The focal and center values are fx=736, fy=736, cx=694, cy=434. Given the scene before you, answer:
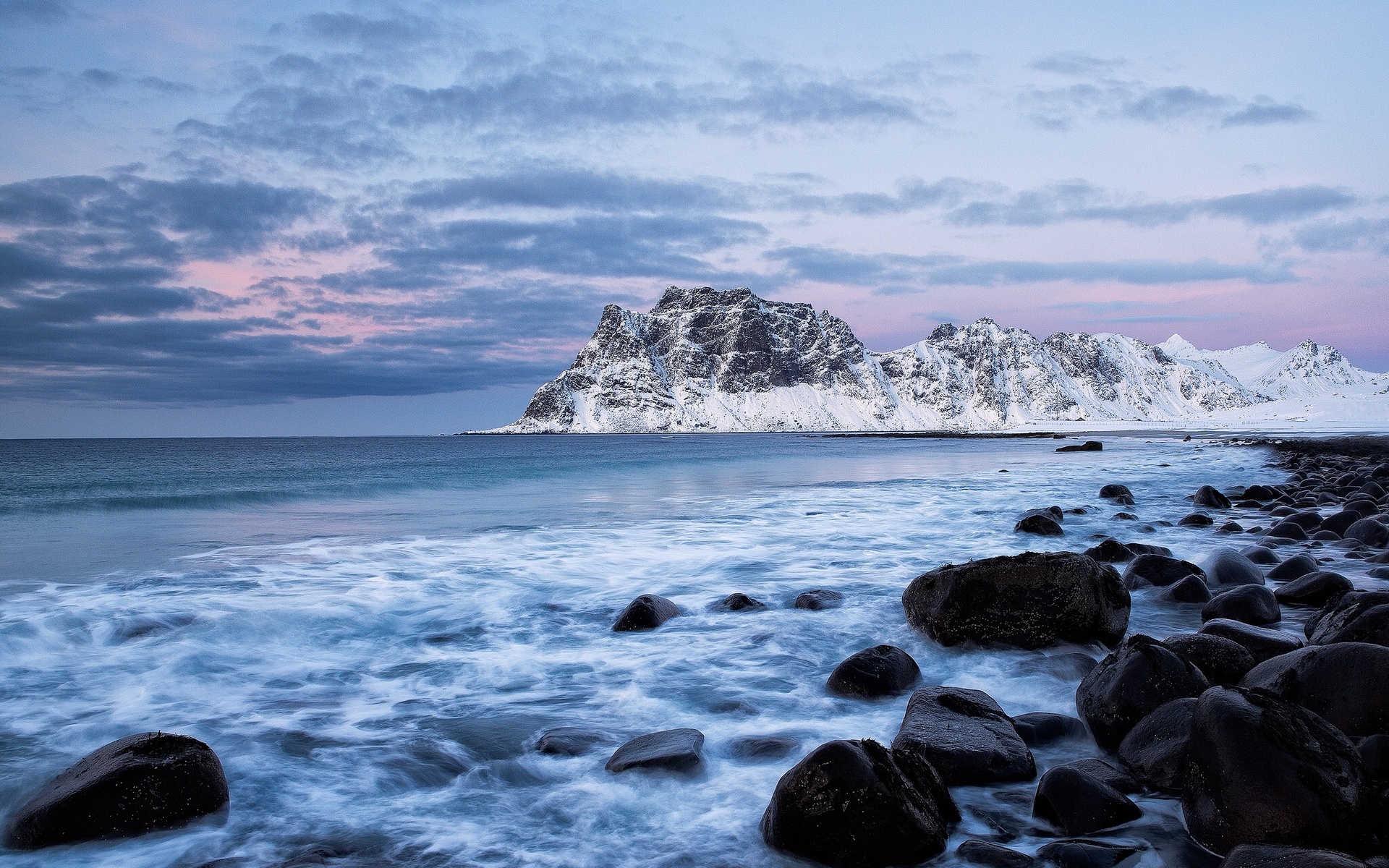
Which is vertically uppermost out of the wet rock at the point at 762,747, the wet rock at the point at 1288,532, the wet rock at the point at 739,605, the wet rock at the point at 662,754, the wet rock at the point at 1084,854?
the wet rock at the point at 662,754

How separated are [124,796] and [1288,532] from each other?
44.9 feet

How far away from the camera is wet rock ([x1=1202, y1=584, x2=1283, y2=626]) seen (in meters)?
6.25

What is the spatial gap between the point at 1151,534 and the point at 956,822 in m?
10.8

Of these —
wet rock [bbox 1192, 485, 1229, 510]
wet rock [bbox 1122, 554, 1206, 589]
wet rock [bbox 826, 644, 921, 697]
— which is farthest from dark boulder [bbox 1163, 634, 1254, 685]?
wet rock [bbox 1192, 485, 1229, 510]

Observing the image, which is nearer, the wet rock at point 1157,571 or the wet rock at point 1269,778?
the wet rock at point 1269,778

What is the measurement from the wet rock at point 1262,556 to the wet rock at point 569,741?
27.7 feet

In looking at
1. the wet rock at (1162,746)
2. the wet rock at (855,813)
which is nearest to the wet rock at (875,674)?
the wet rock at (1162,746)

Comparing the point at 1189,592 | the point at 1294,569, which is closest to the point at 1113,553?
the point at 1294,569

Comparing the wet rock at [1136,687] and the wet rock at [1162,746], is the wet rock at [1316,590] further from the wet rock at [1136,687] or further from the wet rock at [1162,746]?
the wet rock at [1162,746]

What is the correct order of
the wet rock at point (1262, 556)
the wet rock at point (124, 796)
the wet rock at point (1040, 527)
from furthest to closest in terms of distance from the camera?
1. the wet rock at point (1040, 527)
2. the wet rock at point (1262, 556)
3. the wet rock at point (124, 796)

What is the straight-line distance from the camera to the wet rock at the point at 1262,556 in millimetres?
8906

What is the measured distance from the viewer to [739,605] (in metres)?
8.02

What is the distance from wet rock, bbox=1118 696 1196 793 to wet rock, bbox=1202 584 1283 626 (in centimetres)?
308

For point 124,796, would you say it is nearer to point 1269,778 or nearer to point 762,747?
point 762,747
